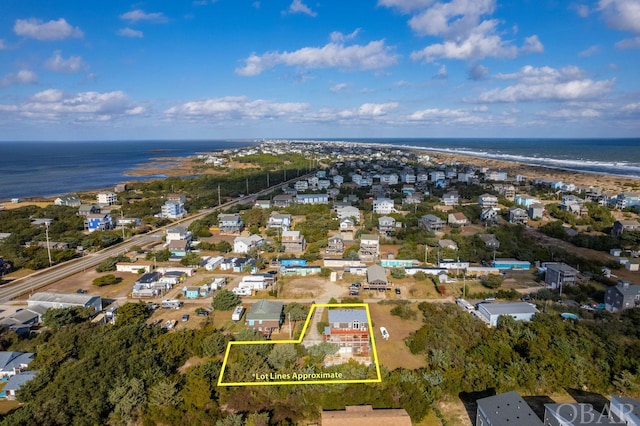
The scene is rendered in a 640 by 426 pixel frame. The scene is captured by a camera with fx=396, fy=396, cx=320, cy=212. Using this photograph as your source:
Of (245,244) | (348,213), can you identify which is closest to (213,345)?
(245,244)

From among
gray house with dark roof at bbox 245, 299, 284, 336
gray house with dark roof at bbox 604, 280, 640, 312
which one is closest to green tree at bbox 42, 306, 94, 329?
gray house with dark roof at bbox 245, 299, 284, 336

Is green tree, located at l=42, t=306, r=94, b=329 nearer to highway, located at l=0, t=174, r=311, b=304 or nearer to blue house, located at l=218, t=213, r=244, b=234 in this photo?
highway, located at l=0, t=174, r=311, b=304

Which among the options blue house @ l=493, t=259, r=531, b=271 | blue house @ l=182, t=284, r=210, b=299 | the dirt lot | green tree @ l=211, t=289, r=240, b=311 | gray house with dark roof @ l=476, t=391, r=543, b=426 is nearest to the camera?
gray house with dark roof @ l=476, t=391, r=543, b=426

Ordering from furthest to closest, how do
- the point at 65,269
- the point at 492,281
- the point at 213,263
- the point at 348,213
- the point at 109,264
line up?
1. the point at 348,213
2. the point at 65,269
3. the point at 213,263
4. the point at 109,264
5. the point at 492,281

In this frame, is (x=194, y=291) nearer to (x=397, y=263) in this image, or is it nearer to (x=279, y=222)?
(x=397, y=263)

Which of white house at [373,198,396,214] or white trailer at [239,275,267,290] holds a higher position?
white house at [373,198,396,214]

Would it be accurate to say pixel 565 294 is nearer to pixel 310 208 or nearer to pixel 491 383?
pixel 491 383
